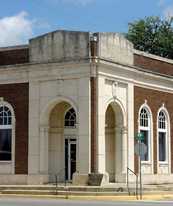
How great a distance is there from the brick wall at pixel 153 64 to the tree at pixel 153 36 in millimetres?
23782

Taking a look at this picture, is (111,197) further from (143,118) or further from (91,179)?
(143,118)

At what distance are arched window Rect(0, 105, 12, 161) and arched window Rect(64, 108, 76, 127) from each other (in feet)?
11.5

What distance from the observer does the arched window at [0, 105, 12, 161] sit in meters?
41.5

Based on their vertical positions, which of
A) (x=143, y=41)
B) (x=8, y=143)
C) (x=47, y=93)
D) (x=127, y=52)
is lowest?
(x=8, y=143)

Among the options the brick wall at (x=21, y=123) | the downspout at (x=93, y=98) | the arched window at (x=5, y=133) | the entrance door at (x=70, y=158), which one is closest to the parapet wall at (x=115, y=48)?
the downspout at (x=93, y=98)

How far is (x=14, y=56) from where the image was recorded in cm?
4166

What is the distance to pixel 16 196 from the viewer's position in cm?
3528

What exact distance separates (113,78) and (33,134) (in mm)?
5785

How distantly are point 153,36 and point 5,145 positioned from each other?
34.5 m

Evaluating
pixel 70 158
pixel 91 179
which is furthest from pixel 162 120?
pixel 91 179

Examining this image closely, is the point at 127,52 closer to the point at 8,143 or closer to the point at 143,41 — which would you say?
the point at 8,143

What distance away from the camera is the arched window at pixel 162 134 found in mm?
45062

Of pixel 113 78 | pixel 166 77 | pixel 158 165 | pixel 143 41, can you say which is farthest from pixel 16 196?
pixel 143 41

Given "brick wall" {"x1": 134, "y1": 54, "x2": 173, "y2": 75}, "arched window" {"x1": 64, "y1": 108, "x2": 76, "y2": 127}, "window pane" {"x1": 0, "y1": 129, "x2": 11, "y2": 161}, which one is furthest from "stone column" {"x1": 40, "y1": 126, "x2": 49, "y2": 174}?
"brick wall" {"x1": 134, "y1": 54, "x2": 173, "y2": 75}
